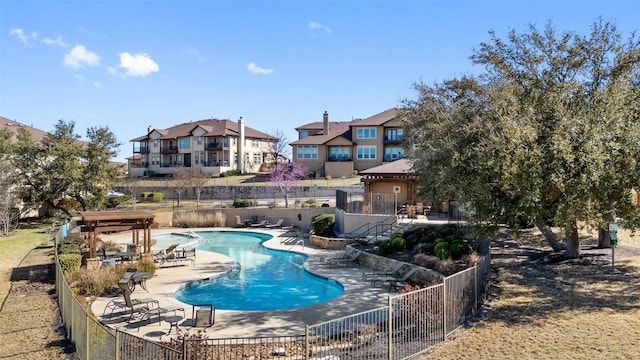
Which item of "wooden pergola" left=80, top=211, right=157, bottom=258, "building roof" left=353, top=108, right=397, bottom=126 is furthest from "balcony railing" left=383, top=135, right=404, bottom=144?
"wooden pergola" left=80, top=211, right=157, bottom=258

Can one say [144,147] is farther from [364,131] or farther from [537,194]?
[537,194]

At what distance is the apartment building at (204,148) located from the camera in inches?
2655

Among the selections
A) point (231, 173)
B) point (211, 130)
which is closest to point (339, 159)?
point (231, 173)

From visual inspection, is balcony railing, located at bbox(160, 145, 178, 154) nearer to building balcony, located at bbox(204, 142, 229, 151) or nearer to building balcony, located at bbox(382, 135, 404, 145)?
building balcony, located at bbox(204, 142, 229, 151)

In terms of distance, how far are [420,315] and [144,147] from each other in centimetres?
7177

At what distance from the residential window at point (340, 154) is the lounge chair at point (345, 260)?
35.5 meters

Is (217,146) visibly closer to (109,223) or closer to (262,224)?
(262,224)

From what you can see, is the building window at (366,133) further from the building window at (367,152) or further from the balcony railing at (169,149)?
the balcony railing at (169,149)

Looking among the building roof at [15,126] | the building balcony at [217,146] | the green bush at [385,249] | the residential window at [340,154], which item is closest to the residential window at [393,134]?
the residential window at [340,154]

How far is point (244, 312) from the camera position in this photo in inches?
598

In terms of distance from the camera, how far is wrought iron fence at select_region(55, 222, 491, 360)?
9.00 meters

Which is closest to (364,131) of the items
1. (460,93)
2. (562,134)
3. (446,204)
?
(446,204)

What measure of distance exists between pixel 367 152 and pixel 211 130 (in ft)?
79.9

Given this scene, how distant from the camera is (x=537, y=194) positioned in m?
13.4
